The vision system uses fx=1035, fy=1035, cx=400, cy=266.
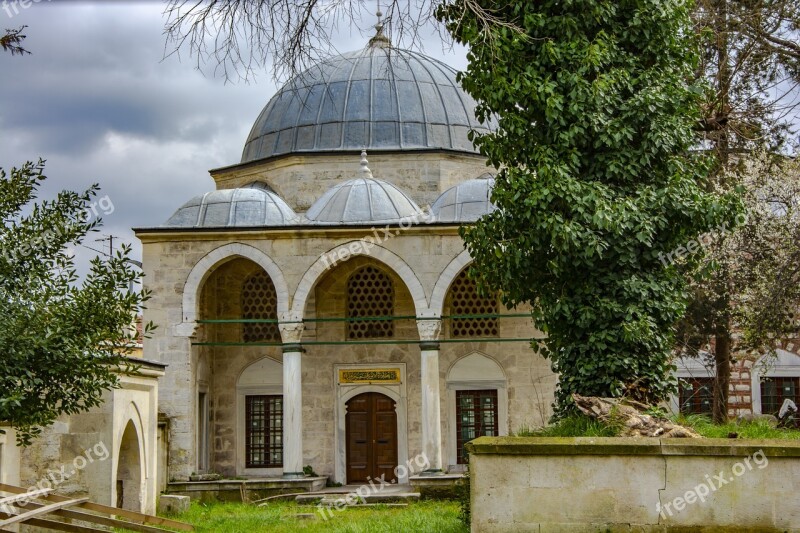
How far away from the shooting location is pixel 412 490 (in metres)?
15.8

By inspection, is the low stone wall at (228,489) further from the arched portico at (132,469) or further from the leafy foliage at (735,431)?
the leafy foliage at (735,431)

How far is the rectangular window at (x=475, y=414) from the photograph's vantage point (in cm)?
1834

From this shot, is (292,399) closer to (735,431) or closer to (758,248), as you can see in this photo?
(758,248)

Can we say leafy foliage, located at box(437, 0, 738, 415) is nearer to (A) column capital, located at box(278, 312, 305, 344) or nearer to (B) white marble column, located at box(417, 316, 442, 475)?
(B) white marble column, located at box(417, 316, 442, 475)

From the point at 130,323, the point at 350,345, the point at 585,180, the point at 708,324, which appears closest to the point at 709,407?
the point at 708,324

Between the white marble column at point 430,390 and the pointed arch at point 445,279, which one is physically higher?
the pointed arch at point 445,279

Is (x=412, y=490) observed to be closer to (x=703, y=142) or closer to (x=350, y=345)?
(x=350, y=345)

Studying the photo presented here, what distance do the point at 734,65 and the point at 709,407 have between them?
1007 cm

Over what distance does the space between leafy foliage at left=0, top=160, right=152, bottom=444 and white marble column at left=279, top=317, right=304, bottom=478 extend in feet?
28.8

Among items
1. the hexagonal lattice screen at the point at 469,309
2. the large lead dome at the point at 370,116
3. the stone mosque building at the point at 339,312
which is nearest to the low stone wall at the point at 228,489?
the stone mosque building at the point at 339,312

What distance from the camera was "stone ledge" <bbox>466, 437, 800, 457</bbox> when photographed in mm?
7414

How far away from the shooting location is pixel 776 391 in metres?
22.9

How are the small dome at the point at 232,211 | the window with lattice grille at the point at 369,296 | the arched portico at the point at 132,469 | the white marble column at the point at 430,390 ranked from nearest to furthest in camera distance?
the arched portico at the point at 132,469 → the white marble column at the point at 430,390 → the small dome at the point at 232,211 → the window with lattice grille at the point at 369,296

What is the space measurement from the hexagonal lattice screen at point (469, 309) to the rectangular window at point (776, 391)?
7.71 meters
